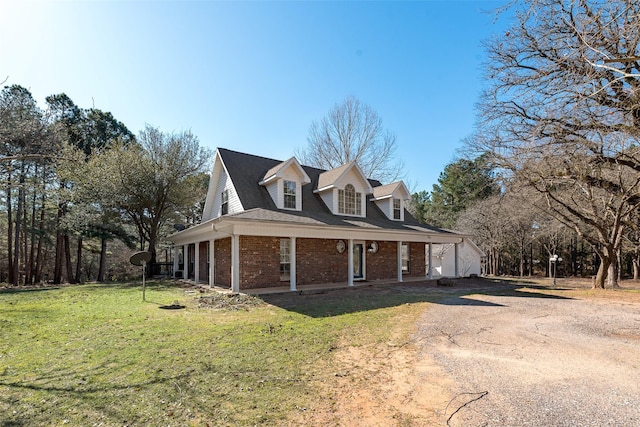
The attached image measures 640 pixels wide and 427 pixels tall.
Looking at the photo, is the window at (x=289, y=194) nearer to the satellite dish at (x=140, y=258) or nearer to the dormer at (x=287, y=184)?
the dormer at (x=287, y=184)

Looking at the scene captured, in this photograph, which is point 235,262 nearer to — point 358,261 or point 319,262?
point 319,262

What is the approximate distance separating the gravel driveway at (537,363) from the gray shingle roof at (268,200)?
20.8 feet

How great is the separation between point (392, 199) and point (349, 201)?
3.04 meters

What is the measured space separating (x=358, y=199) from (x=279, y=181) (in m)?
4.60

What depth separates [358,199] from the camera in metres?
17.2

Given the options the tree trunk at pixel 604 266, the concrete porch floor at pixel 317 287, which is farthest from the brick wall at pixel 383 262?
the tree trunk at pixel 604 266

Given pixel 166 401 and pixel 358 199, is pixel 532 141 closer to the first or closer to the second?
pixel 358 199

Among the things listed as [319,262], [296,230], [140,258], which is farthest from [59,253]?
[296,230]

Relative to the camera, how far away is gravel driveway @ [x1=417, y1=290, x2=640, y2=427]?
3.40 meters

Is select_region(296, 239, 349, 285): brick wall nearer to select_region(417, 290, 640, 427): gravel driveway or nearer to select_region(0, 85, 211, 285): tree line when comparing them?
select_region(417, 290, 640, 427): gravel driveway

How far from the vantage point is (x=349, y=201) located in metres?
16.9

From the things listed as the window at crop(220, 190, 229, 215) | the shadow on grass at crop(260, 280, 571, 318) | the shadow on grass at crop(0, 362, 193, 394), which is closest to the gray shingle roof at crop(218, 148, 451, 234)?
the window at crop(220, 190, 229, 215)

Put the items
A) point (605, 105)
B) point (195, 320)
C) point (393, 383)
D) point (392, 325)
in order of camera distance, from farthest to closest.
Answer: point (605, 105), point (195, 320), point (392, 325), point (393, 383)

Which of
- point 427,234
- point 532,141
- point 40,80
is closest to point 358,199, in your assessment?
point 427,234
